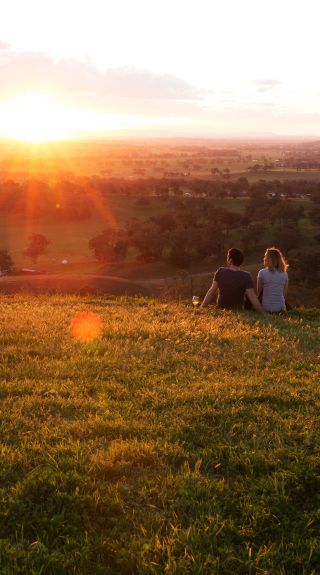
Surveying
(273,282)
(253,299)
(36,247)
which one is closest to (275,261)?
(273,282)

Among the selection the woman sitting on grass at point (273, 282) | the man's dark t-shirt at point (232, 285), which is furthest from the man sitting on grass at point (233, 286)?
the woman sitting on grass at point (273, 282)

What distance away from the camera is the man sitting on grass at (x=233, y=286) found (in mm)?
12578

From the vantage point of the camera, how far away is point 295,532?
167 inches

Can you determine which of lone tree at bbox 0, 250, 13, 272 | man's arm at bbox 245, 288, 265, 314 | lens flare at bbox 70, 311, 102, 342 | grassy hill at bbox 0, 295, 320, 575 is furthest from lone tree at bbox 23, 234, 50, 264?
grassy hill at bbox 0, 295, 320, 575

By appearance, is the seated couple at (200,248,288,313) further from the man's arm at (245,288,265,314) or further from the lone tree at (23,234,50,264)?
the lone tree at (23,234,50,264)

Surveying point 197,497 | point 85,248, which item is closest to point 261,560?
point 197,497

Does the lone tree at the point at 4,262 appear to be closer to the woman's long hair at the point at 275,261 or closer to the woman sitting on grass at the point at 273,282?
the woman sitting on grass at the point at 273,282

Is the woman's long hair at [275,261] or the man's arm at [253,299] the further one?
the woman's long hair at [275,261]

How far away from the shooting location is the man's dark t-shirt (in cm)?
1259

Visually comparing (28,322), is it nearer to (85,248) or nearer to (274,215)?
(85,248)

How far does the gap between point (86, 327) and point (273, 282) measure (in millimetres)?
4770

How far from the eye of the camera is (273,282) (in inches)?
512

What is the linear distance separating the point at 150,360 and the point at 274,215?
73143mm

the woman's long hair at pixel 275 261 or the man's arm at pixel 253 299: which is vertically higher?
the woman's long hair at pixel 275 261
